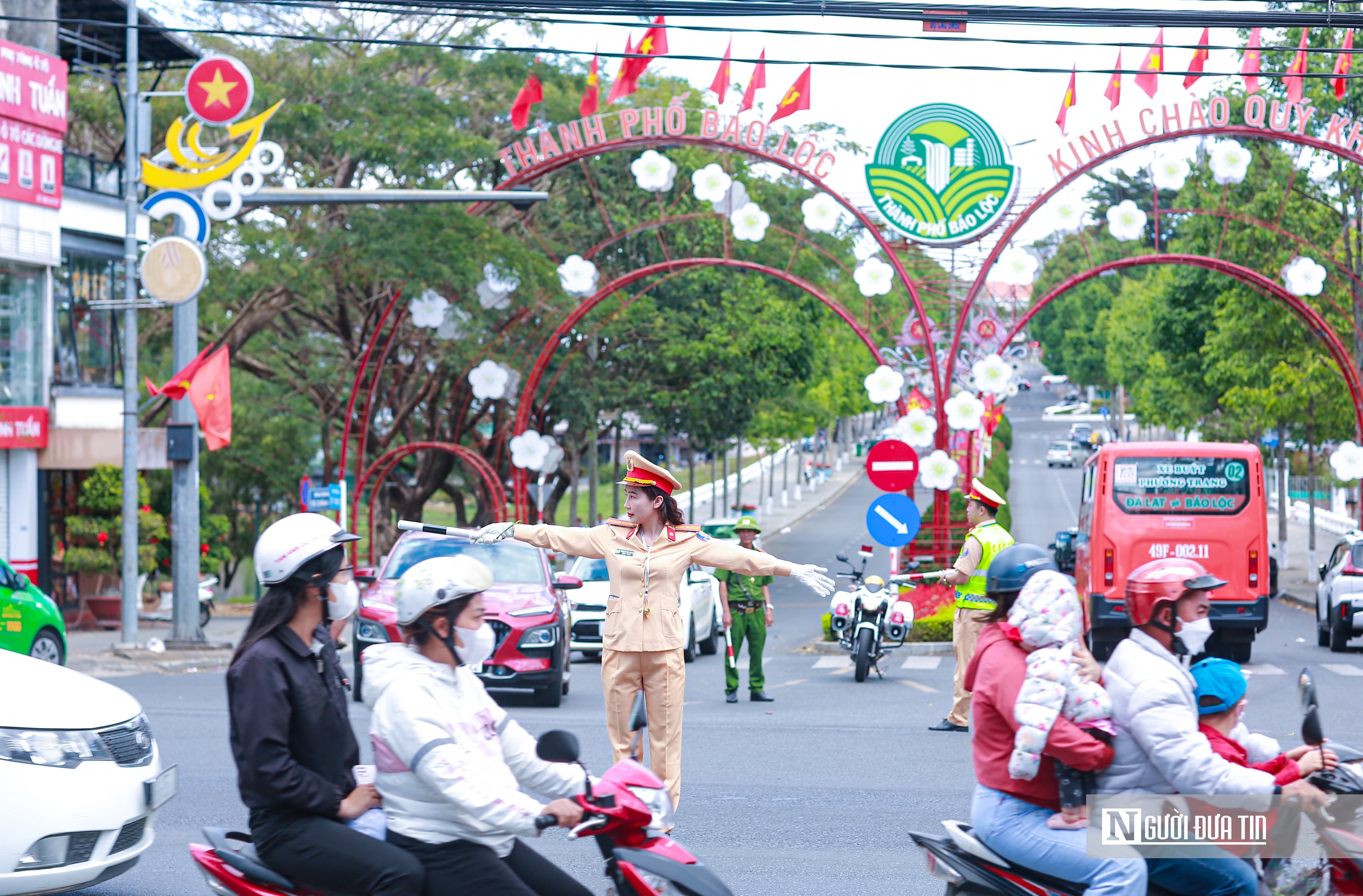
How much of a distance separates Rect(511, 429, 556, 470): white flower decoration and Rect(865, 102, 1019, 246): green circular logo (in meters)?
8.31

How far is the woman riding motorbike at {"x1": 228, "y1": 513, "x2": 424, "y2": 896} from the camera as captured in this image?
13.4 ft

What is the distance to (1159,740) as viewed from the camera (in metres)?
4.45

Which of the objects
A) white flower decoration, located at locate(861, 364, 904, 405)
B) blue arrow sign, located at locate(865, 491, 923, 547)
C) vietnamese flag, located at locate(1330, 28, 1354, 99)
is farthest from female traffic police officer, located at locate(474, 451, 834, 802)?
white flower decoration, located at locate(861, 364, 904, 405)

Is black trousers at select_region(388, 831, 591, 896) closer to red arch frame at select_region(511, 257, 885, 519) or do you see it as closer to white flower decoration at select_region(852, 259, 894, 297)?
red arch frame at select_region(511, 257, 885, 519)

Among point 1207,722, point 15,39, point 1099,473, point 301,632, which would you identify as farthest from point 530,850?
Result: point 15,39

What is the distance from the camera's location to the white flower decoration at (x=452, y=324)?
26297 millimetres

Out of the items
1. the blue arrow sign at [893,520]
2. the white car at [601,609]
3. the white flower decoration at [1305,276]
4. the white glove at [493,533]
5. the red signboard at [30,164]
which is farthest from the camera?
the white flower decoration at [1305,276]

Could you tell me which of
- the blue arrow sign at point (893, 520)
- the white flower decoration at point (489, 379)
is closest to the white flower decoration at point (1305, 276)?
the blue arrow sign at point (893, 520)

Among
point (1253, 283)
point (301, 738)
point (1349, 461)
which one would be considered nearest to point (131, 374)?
point (301, 738)

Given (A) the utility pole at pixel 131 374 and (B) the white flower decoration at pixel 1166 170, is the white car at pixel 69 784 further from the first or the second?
(B) the white flower decoration at pixel 1166 170

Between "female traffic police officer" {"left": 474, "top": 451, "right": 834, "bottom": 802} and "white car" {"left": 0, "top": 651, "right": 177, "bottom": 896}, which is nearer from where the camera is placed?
"white car" {"left": 0, "top": 651, "right": 177, "bottom": 896}

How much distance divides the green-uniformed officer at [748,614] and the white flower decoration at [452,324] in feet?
44.2

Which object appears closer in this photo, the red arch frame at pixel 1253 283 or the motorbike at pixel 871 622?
the motorbike at pixel 871 622

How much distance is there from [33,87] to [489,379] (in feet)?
30.3
